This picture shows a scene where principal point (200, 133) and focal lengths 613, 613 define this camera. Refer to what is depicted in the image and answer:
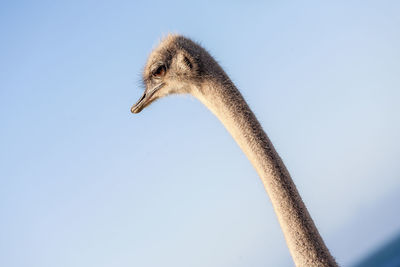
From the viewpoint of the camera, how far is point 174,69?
214 inches

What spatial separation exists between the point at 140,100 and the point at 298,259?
8.14ft

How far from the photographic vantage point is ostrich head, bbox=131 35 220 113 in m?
5.18

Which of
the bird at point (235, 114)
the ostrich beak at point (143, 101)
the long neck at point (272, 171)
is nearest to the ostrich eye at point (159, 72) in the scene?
the bird at point (235, 114)

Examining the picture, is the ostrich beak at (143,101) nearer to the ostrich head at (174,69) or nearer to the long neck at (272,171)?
the ostrich head at (174,69)

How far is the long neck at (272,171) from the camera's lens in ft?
13.1

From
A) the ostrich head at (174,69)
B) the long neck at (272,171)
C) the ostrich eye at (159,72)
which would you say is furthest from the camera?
the ostrich eye at (159,72)

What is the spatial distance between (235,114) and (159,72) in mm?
1219

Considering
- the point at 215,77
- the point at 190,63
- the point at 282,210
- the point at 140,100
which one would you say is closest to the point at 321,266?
the point at 282,210

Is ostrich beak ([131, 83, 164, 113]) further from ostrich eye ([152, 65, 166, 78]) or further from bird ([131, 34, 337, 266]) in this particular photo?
ostrich eye ([152, 65, 166, 78])

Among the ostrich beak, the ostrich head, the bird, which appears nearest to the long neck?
the bird

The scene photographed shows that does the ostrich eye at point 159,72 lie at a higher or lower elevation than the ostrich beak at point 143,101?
higher

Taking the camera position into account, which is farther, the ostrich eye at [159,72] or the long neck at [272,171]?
the ostrich eye at [159,72]

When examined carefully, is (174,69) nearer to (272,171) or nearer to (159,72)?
(159,72)

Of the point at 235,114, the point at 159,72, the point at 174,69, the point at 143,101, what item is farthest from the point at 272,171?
the point at 143,101
